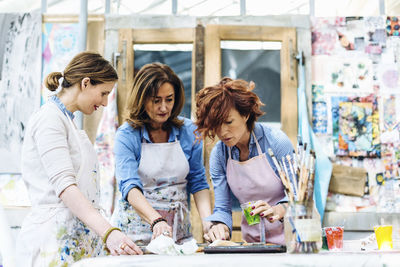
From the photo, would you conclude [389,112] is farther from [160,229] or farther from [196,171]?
[160,229]

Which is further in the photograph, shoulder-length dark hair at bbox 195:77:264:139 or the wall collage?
the wall collage

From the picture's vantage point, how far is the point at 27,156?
70.2 inches

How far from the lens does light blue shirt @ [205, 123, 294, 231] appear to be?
2.22 metres

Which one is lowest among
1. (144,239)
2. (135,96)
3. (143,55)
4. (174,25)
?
(144,239)


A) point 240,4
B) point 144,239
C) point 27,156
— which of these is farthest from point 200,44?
point 27,156

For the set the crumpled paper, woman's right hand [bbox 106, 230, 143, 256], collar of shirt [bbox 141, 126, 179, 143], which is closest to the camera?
the crumpled paper

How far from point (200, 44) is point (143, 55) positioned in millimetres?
527

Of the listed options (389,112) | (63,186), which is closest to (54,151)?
(63,186)

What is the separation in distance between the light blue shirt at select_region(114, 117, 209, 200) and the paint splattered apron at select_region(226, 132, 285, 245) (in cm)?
24

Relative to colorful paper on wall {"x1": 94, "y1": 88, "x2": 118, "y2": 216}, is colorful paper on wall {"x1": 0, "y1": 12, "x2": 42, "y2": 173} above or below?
above

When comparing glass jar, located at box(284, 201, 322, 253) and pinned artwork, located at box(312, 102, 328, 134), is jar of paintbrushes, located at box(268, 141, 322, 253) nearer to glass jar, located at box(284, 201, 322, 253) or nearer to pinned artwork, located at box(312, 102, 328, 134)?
glass jar, located at box(284, 201, 322, 253)

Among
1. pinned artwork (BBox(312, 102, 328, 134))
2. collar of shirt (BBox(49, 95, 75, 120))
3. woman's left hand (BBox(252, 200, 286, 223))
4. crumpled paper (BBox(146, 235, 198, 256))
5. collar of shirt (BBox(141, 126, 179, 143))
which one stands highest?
pinned artwork (BBox(312, 102, 328, 134))

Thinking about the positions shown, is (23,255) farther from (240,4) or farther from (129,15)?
(240,4)

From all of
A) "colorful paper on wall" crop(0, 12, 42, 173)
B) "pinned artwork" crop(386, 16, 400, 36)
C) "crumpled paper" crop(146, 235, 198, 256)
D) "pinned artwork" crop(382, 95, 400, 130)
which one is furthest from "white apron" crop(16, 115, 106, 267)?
"pinned artwork" crop(386, 16, 400, 36)
